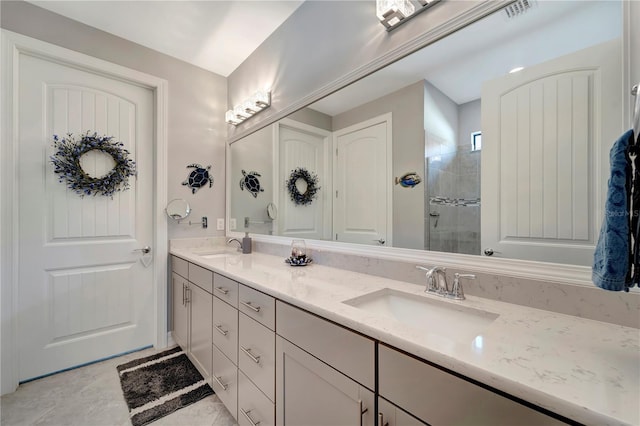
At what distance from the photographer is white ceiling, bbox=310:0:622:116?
780 mm

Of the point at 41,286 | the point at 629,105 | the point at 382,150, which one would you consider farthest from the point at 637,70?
the point at 41,286

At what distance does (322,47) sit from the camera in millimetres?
1650

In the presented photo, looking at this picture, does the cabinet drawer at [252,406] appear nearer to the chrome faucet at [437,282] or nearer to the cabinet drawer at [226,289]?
the cabinet drawer at [226,289]

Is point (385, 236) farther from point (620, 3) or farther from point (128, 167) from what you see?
point (128, 167)

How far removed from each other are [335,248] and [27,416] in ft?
6.60

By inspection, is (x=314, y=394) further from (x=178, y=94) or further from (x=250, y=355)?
(x=178, y=94)

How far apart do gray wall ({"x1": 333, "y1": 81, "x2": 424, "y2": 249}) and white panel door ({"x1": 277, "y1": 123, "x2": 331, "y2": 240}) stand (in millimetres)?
487

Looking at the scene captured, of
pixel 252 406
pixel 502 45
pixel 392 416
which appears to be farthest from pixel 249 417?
pixel 502 45

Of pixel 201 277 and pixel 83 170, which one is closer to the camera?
pixel 201 277

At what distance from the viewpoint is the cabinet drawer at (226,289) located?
1340 mm

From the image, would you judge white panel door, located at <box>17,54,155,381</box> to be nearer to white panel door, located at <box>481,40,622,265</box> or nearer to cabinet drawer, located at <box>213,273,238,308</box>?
cabinet drawer, located at <box>213,273,238,308</box>

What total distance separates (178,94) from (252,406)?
2554 millimetres

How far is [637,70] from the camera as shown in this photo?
27.7 inches

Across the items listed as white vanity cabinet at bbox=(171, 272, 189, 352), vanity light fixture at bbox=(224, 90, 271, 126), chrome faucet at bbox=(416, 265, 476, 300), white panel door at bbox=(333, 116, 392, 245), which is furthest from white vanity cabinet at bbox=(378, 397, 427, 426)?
vanity light fixture at bbox=(224, 90, 271, 126)
